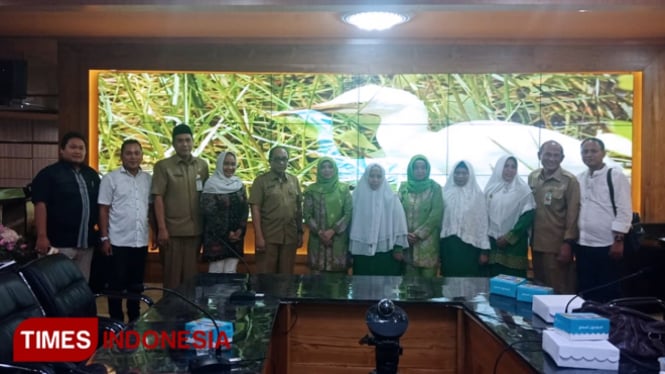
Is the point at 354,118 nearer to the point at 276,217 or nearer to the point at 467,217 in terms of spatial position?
the point at 276,217

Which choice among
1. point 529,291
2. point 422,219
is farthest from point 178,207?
point 529,291

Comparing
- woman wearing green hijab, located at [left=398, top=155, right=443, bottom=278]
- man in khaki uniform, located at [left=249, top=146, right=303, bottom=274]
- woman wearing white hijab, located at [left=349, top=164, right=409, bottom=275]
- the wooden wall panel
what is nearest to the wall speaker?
man in khaki uniform, located at [left=249, top=146, right=303, bottom=274]

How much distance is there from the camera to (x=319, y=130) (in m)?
5.76

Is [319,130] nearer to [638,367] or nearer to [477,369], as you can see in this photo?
[477,369]

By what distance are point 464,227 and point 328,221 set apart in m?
0.99

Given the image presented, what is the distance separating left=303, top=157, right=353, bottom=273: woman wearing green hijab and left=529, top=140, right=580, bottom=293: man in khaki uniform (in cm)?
138

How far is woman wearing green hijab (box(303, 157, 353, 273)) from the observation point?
160 inches

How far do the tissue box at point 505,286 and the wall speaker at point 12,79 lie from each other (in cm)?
478

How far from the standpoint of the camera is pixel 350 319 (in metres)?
2.48

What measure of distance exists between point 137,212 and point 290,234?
1106mm

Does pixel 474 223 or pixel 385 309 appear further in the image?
pixel 474 223

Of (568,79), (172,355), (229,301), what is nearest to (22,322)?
(172,355)

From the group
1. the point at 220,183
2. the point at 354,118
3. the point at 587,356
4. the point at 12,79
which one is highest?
the point at 12,79

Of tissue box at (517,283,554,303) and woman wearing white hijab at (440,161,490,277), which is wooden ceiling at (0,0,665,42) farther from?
tissue box at (517,283,554,303)
